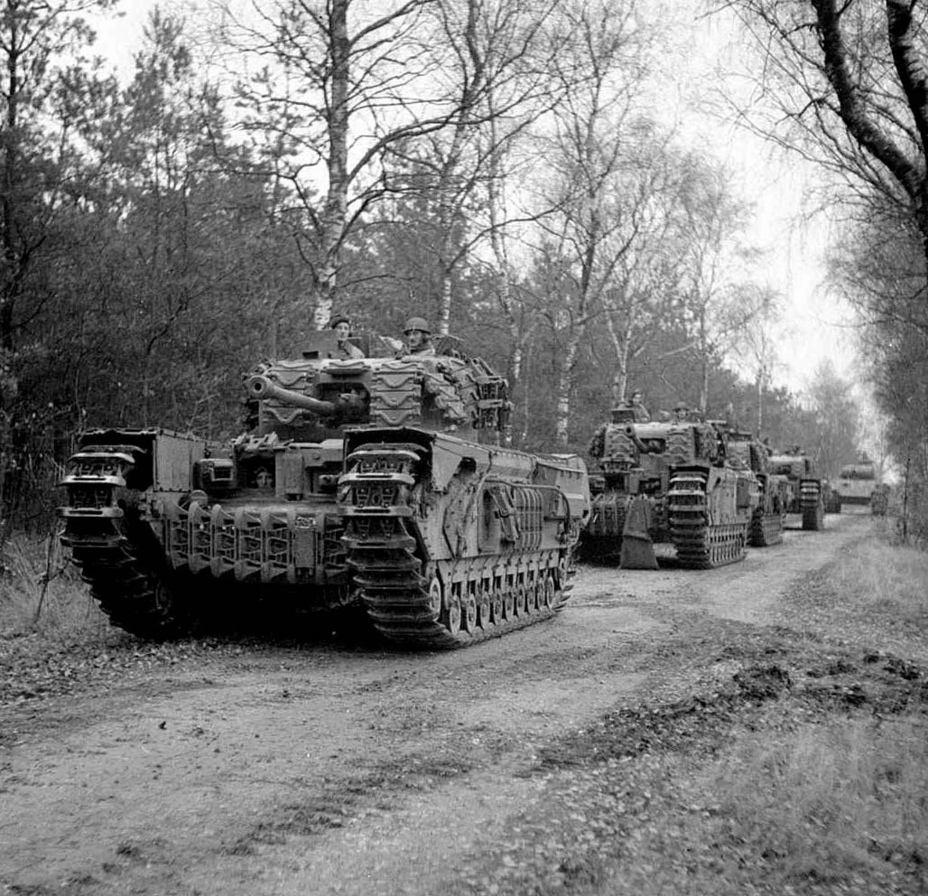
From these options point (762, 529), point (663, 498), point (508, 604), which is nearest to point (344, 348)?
point (508, 604)

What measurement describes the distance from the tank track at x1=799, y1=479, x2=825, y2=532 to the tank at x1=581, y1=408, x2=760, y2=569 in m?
13.9

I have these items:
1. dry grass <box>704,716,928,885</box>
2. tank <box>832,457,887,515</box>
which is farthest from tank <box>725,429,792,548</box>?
tank <box>832,457,887,515</box>

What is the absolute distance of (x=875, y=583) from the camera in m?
16.3

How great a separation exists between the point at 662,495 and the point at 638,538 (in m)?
1.24

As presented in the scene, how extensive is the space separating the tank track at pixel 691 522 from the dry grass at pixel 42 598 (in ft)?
35.1

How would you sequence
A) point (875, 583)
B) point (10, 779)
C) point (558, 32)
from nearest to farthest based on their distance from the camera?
1. point (10, 779)
2. point (875, 583)
3. point (558, 32)

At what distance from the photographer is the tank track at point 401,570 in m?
8.93

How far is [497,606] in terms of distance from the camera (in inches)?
460

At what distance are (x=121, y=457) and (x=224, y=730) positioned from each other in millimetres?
3516

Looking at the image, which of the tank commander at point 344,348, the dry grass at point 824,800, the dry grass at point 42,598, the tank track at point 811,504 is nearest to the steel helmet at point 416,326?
the tank commander at point 344,348

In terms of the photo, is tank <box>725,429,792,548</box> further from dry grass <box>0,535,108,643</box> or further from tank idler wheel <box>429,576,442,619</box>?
tank idler wheel <box>429,576,442,619</box>

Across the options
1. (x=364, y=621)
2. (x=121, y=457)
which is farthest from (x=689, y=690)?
(x=121, y=457)

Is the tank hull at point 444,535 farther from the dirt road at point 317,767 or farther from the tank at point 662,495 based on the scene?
the tank at point 662,495

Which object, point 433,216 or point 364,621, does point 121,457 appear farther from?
point 433,216
